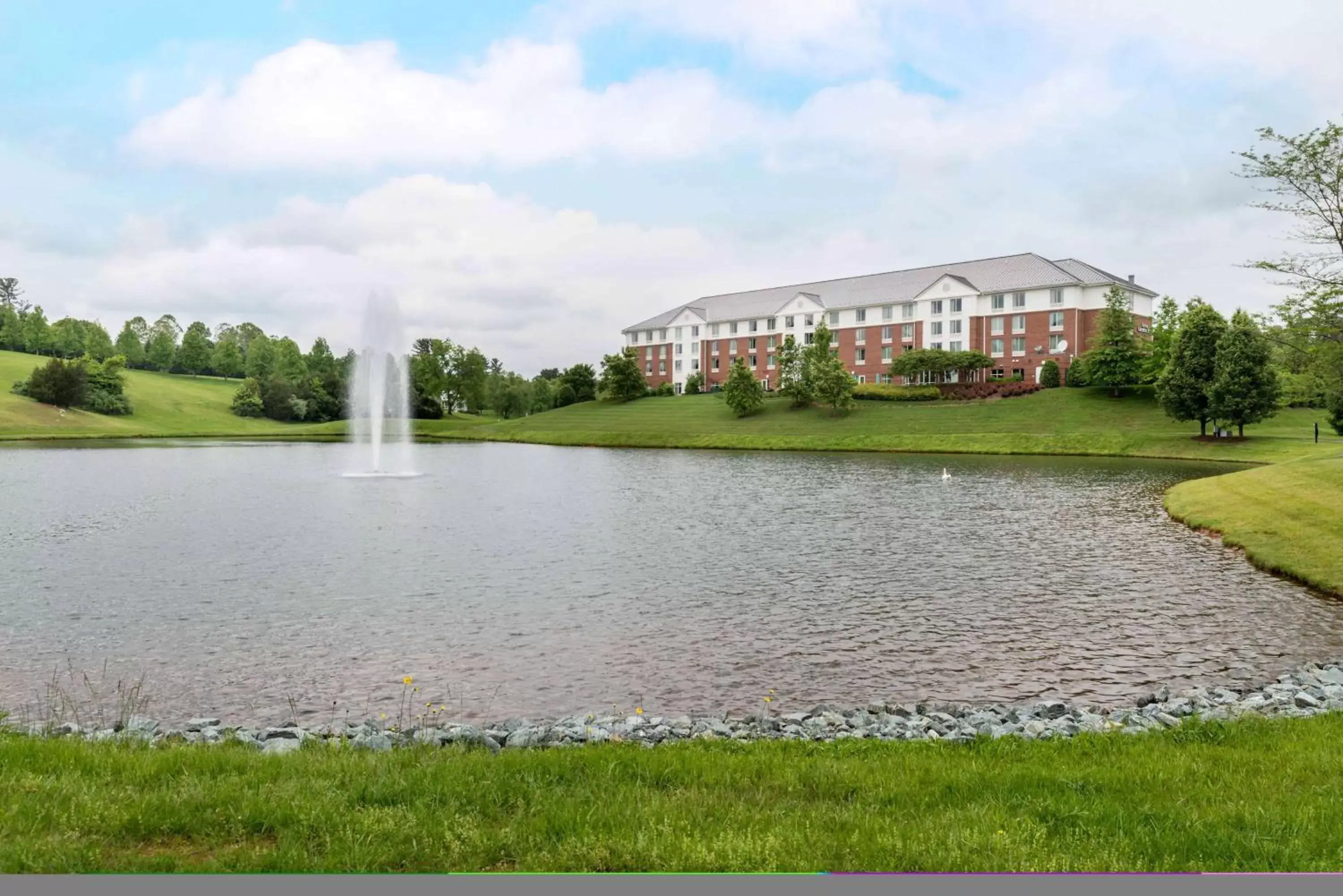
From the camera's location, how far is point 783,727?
37.7 ft

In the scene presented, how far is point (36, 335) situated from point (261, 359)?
4350cm

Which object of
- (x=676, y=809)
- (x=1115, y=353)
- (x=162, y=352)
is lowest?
(x=676, y=809)

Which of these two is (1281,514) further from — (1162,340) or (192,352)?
(192,352)

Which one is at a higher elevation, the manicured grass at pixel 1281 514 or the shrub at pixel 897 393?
the shrub at pixel 897 393

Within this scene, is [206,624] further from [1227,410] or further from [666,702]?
[1227,410]

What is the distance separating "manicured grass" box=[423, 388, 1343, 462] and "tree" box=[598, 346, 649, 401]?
12741 millimetres

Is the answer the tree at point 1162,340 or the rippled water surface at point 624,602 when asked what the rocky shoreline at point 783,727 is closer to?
the rippled water surface at point 624,602

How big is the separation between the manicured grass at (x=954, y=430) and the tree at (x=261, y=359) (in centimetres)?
8361

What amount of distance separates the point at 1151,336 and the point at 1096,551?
278ft

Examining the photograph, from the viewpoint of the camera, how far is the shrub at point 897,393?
102438 millimetres

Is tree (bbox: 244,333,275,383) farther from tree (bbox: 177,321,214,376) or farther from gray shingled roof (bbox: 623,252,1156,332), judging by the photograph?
gray shingled roof (bbox: 623,252,1156,332)

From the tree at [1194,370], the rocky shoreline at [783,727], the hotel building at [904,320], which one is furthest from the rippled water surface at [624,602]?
the hotel building at [904,320]

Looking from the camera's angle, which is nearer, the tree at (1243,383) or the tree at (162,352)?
the tree at (1243,383)

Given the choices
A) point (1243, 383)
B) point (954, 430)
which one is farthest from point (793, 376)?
point (1243, 383)
